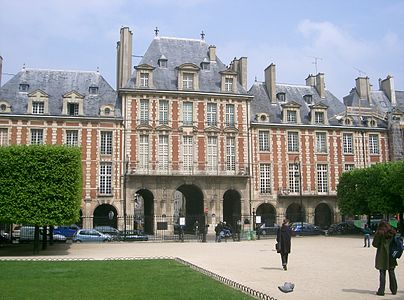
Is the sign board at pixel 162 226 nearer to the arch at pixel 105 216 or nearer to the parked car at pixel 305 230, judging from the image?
the arch at pixel 105 216

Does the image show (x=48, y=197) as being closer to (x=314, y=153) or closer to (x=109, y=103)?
(x=109, y=103)

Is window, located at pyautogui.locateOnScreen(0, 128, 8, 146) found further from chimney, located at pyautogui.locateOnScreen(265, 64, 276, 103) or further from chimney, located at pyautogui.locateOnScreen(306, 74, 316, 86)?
chimney, located at pyautogui.locateOnScreen(306, 74, 316, 86)

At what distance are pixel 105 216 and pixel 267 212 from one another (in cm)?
1396

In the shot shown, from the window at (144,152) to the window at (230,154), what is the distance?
6632mm

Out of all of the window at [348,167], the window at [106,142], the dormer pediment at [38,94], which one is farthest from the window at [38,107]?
the window at [348,167]

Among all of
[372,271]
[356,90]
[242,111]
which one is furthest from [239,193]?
[372,271]

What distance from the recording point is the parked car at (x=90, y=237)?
108 ft

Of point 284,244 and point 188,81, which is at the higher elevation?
point 188,81

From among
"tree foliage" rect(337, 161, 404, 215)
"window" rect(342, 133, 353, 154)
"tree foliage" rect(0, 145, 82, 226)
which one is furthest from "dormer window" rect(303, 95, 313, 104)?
"tree foliage" rect(0, 145, 82, 226)

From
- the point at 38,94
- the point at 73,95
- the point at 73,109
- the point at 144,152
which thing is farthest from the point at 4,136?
the point at 144,152

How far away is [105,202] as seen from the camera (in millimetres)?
37844

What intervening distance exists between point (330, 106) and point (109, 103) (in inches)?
808

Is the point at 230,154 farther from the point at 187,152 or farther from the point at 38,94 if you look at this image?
the point at 38,94

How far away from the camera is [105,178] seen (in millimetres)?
38281
